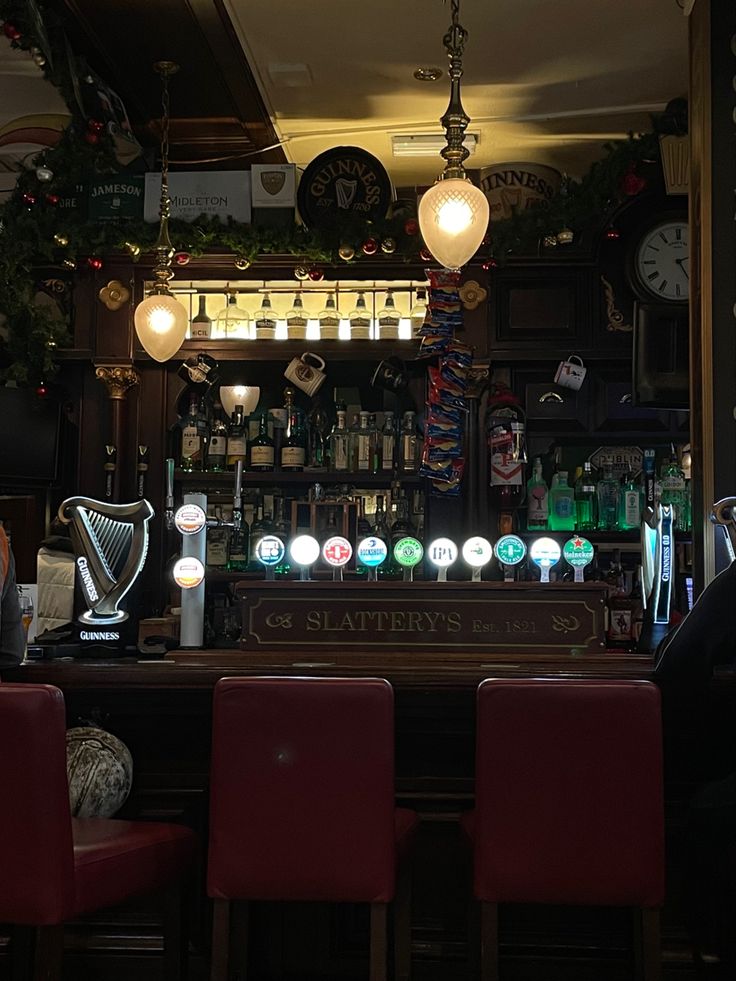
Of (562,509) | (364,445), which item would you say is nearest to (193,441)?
(364,445)

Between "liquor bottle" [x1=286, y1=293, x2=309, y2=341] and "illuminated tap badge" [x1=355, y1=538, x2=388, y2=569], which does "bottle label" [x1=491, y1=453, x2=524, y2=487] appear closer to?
"liquor bottle" [x1=286, y1=293, x2=309, y2=341]

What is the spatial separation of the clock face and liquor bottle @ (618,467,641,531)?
35.6 inches

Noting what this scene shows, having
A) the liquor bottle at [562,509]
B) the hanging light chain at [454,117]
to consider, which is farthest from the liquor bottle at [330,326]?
the hanging light chain at [454,117]

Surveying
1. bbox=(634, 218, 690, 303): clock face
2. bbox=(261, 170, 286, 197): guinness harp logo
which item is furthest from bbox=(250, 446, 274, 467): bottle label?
bbox=(634, 218, 690, 303): clock face

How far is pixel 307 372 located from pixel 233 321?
513mm

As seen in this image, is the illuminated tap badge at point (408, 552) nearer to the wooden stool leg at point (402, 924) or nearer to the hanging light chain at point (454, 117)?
the hanging light chain at point (454, 117)

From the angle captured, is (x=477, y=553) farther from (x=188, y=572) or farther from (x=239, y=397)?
(x=239, y=397)

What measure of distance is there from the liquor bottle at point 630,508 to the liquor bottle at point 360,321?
1.45 metres

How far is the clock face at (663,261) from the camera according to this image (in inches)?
206

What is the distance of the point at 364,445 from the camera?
5418mm

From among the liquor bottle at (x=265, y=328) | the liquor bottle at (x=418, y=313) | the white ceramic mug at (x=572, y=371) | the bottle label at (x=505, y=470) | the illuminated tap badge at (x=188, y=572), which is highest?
the liquor bottle at (x=418, y=313)

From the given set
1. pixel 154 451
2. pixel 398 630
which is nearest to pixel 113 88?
pixel 154 451

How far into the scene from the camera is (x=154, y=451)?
549 centimetres

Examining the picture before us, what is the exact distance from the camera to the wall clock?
5.22m
